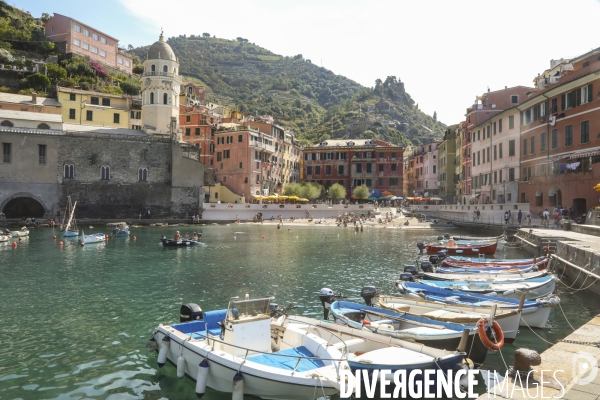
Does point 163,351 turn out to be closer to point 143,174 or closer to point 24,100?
point 143,174

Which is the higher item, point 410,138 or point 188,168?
point 410,138

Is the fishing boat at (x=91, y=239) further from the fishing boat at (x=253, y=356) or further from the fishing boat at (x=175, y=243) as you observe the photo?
the fishing boat at (x=253, y=356)

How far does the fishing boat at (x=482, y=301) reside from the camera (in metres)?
15.5

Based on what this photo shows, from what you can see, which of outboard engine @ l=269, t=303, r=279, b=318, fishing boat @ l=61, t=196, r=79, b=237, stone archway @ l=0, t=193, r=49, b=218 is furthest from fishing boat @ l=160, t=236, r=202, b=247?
stone archway @ l=0, t=193, r=49, b=218

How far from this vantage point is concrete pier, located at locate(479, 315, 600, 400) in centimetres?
753

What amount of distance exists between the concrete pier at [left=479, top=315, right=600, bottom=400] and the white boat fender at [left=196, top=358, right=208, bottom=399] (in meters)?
5.93

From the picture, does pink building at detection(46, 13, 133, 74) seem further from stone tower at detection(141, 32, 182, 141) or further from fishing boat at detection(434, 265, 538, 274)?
fishing boat at detection(434, 265, 538, 274)

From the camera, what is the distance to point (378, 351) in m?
10.8

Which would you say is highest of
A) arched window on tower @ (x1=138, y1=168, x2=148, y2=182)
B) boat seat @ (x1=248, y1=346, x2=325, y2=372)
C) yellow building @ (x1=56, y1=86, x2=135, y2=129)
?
yellow building @ (x1=56, y1=86, x2=135, y2=129)

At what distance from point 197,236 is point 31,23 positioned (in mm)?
75442

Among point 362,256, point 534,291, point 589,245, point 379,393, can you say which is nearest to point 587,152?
point 589,245

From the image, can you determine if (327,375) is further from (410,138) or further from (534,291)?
(410,138)

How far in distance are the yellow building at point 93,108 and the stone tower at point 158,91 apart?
6264 mm

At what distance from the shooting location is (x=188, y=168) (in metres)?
68.2
